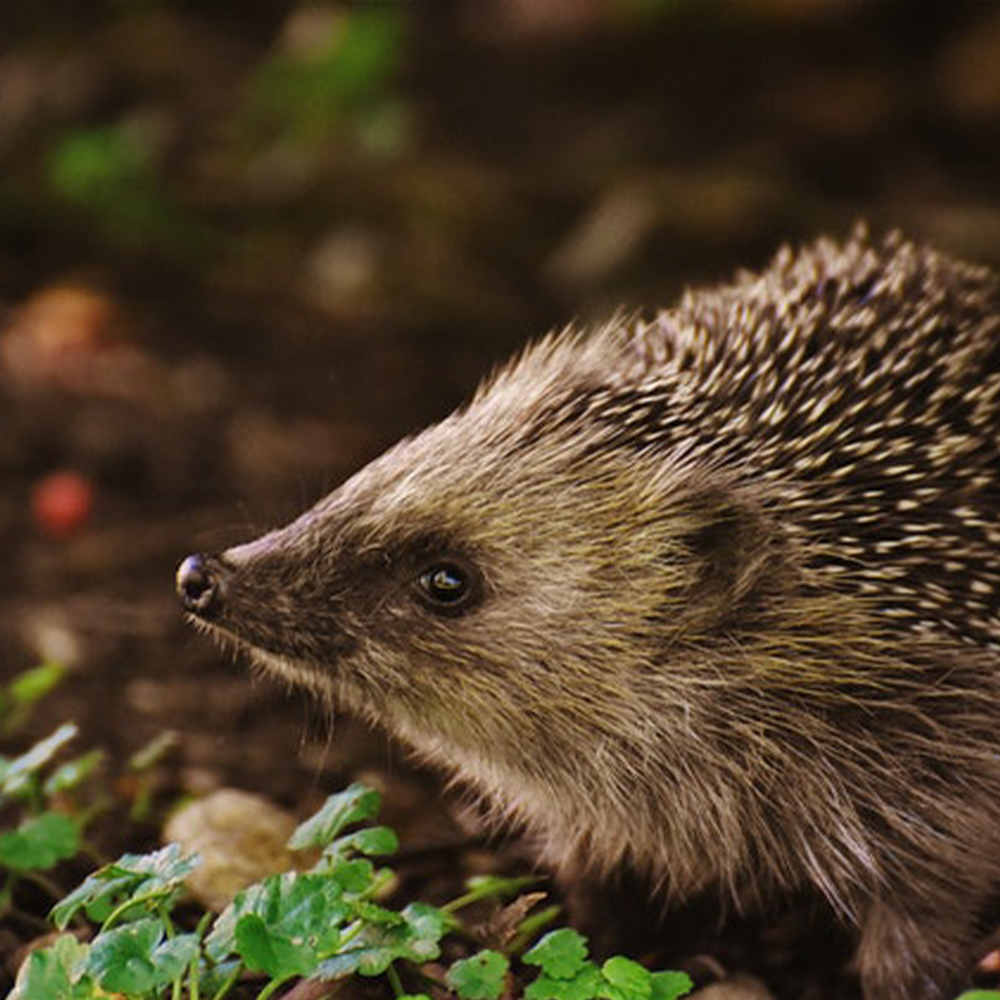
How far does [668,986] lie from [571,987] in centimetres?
19

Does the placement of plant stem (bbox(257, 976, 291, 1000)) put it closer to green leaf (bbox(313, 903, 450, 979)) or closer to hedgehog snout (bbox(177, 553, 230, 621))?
green leaf (bbox(313, 903, 450, 979))

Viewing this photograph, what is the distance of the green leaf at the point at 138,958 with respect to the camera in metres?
3.15

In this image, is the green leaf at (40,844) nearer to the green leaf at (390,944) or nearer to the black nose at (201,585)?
the black nose at (201,585)

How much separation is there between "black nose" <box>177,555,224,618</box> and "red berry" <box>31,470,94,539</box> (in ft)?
7.21

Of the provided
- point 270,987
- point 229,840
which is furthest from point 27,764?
point 270,987

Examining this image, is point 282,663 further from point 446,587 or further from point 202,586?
point 446,587

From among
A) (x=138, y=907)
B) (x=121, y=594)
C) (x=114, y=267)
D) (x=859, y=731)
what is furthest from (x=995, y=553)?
(x=114, y=267)

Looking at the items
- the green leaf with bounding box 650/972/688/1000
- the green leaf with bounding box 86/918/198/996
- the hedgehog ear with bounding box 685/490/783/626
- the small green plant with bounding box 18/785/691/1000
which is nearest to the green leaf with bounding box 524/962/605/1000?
the small green plant with bounding box 18/785/691/1000

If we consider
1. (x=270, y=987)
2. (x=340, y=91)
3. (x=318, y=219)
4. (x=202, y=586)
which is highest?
(x=340, y=91)

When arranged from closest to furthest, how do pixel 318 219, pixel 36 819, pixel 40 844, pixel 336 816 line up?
pixel 336 816 < pixel 40 844 < pixel 36 819 < pixel 318 219

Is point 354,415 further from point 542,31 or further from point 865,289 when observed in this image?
point 542,31

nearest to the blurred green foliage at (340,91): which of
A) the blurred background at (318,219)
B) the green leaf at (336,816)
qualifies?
the blurred background at (318,219)

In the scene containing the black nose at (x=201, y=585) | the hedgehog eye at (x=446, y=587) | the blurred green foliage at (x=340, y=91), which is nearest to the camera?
the black nose at (x=201, y=585)

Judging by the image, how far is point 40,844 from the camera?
381 cm
